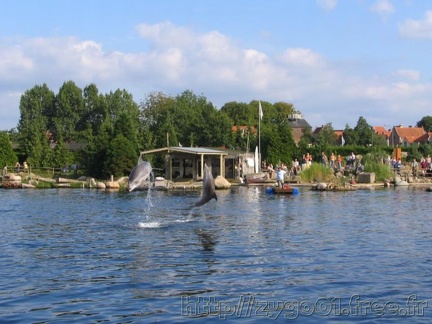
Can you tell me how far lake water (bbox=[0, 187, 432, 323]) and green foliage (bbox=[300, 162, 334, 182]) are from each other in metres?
22.5

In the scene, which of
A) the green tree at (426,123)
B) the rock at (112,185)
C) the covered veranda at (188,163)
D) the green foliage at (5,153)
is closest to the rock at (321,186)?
the covered veranda at (188,163)

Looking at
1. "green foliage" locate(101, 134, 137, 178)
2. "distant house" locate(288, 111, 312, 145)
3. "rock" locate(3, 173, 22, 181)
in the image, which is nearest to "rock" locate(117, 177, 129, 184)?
"green foliage" locate(101, 134, 137, 178)

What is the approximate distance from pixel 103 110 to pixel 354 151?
55.2m

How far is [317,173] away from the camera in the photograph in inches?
2146

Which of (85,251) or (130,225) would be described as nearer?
(85,251)

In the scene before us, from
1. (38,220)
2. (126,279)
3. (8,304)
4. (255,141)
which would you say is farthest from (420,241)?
(255,141)

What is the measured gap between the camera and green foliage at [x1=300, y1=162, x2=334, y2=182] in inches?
2138

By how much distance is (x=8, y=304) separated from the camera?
13.2 m

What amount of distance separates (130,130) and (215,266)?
175 feet

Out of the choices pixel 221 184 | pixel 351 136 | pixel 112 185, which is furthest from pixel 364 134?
pixel 112 185

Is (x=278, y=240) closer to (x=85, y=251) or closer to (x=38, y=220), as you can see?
(x=85, y=251)

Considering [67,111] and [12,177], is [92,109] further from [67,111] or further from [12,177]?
[12,177]

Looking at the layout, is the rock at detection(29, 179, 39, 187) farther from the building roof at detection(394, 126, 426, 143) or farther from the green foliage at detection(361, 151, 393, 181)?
the building roof at detection(394, 126, 426, 143)

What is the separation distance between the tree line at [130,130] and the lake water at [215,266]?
34901mm
